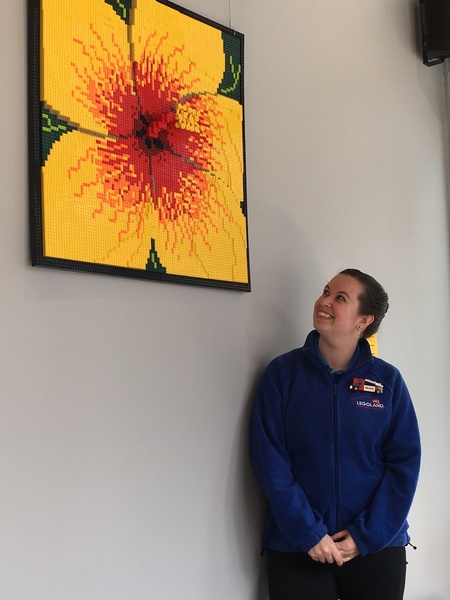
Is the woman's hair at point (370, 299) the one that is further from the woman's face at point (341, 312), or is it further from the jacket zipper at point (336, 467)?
the jacket zipper at point (336, 467)

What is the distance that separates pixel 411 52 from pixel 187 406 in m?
2.06

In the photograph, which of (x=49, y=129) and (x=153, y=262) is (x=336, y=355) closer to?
(x=153, y=262)

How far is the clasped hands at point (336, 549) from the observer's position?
2260mm

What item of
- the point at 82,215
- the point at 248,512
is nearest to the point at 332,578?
the point at 248,512

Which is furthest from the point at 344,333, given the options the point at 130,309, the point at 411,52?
the point at 411,52

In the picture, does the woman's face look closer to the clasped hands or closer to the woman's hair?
the woman's hair

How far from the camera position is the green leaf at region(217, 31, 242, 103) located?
245cm

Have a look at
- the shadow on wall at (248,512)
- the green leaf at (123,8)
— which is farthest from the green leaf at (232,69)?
the shadow on wall at (248,512)

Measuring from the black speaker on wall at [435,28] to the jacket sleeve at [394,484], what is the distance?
5.40 feet

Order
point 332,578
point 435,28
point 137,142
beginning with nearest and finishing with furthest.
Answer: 1. point 137,142
2. point 332,578
3. point 435,28

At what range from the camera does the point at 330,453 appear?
7.75 ft

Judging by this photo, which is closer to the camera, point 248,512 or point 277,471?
point 277,471

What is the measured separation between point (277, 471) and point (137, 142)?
3.40 ft

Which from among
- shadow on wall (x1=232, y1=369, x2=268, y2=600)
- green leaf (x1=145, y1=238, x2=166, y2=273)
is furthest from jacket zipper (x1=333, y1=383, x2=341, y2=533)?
green leaf (x1=145, y1=238, x2=166, y2=273)
